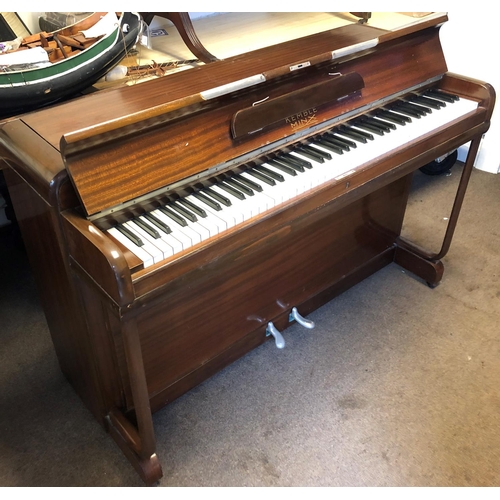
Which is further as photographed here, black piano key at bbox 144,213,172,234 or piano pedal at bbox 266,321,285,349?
piano pedal at bbox 266,321,285,349

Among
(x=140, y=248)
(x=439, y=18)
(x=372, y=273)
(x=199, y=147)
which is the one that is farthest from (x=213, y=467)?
(x=439, y=18)

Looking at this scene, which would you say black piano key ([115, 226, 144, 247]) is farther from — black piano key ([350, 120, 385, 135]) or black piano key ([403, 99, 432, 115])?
black piano key ([403, 99, 432, 115])

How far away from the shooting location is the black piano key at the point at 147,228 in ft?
3.62

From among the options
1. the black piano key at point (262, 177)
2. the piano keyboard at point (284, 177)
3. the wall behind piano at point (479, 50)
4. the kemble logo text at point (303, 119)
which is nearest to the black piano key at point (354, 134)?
the piano keyboard at point (284, 177)

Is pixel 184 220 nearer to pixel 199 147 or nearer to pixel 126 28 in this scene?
pixel 199 147

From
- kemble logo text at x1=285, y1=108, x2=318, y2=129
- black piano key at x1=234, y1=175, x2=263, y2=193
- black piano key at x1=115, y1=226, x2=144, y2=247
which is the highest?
kemble logo text at x1=285, y1=108, x2=318, y2=129

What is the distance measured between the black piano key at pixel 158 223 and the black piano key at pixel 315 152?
1.54ft

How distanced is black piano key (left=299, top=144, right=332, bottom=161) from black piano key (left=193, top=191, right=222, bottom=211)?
329 millimetres

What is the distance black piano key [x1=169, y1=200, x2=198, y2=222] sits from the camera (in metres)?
1.16

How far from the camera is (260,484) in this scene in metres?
1.41

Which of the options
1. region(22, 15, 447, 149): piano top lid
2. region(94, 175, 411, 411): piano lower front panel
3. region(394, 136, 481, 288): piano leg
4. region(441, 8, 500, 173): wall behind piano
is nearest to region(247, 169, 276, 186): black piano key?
region(94, 175, 411, 411): piano lower front panel

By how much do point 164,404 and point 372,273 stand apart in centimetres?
99

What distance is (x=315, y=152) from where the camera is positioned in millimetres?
1404

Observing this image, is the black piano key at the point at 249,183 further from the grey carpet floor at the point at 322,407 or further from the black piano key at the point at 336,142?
the grey carpet floor at the point at 322,407
